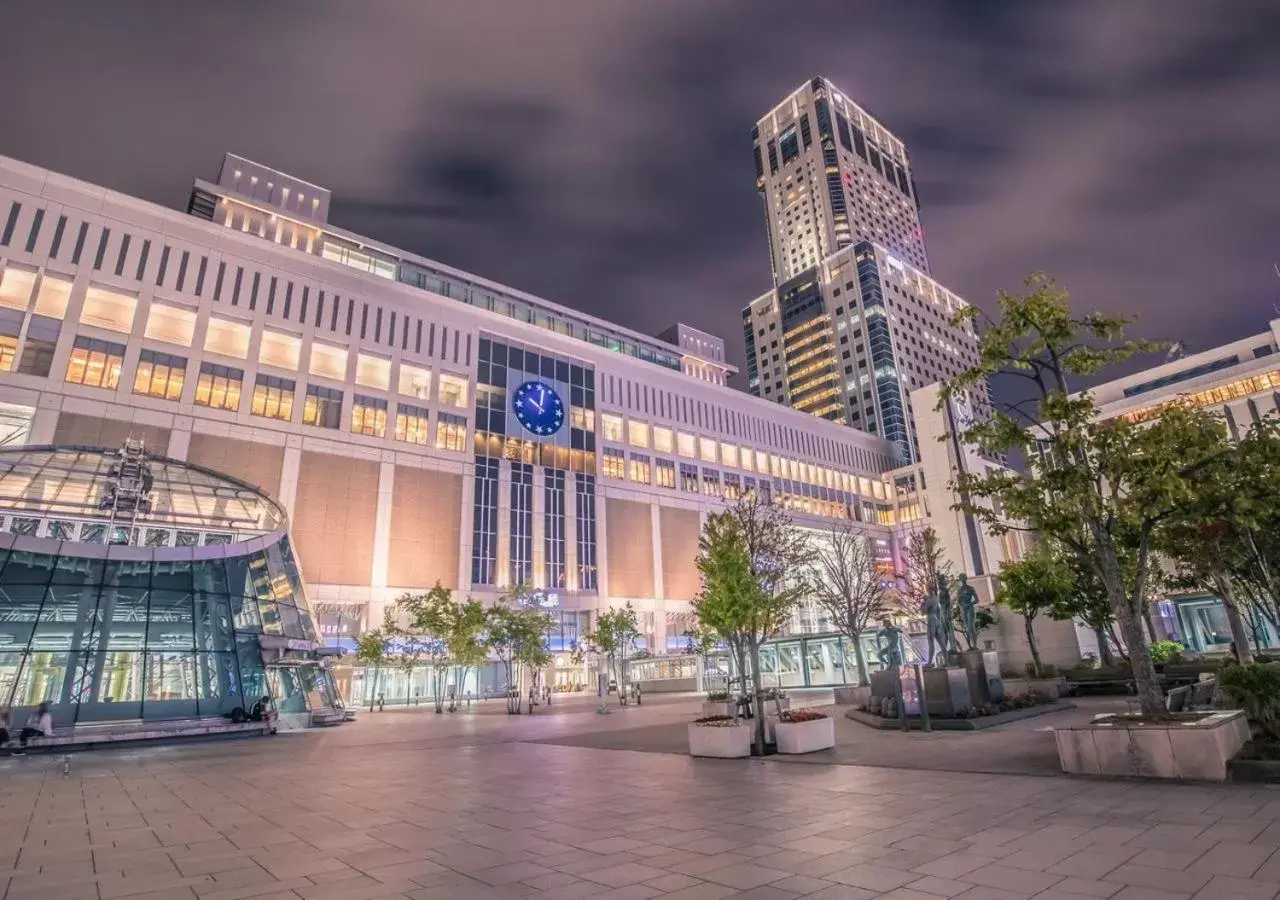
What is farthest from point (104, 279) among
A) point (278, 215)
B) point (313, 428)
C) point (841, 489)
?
point (841, 489)

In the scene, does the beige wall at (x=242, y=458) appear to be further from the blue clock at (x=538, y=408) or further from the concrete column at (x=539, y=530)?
the concrete column at (x=539, y=530)

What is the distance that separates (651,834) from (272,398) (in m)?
60.7

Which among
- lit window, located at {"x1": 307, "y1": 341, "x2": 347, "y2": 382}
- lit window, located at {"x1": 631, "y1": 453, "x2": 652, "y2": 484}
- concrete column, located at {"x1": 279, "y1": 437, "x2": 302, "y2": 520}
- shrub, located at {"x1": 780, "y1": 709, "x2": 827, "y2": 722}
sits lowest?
shrub, located at {"x1": 780, "y1": 709, "x2": 827, "y2": 722}

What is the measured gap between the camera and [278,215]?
247ft

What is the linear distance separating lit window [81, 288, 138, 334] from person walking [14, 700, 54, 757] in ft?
136

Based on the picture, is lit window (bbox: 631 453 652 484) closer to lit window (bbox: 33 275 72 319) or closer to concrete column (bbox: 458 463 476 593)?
concrete column (bbox: 458 463 476 593)

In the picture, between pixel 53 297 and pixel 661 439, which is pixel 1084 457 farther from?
pixel 661 439

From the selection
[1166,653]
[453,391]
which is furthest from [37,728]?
[453,391]

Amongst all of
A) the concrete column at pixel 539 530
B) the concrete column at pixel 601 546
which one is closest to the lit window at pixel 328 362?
the concrete column at pixel 539 530

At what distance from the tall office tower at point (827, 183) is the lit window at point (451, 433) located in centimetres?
12145

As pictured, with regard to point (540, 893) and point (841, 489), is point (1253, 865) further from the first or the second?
point (841, 489)

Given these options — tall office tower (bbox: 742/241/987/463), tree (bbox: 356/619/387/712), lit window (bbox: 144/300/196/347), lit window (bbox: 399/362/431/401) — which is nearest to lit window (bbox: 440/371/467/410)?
lit window (bbox: 399/362/431/401)

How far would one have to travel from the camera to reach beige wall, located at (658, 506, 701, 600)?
77.0 meters

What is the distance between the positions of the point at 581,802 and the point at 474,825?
203 cm
